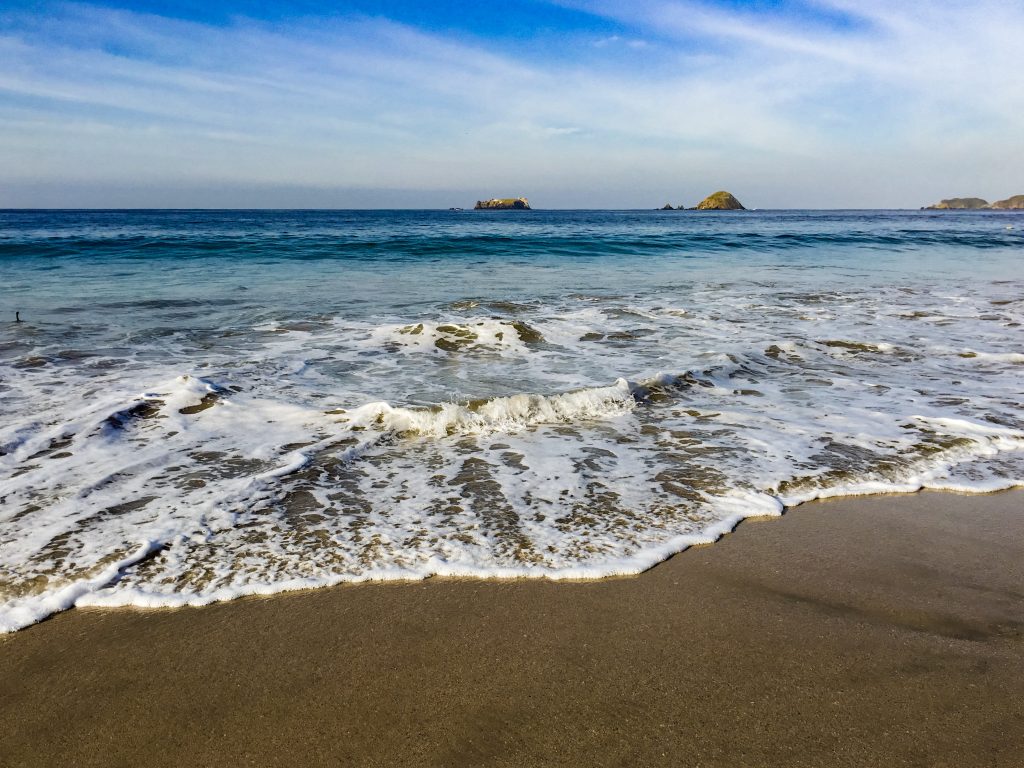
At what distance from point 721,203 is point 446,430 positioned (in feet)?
415

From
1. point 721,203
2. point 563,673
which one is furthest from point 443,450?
point 721,203

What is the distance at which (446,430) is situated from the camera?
438cm

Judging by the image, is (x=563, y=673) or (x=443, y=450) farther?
(x=443, y=450)

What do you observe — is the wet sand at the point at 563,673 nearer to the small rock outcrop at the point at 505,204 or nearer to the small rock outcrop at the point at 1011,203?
the small rock outcrop at the point at 505,204

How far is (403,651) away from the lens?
2.10 meters

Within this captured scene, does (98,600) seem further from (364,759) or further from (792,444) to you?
(792,444)

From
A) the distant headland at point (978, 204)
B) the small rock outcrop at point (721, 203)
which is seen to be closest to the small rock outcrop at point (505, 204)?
the small rock outcrop at point (721, 203)

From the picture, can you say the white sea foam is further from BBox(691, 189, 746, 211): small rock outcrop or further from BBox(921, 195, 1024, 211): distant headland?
BBox(921, 195, 1024, 211): distant headland

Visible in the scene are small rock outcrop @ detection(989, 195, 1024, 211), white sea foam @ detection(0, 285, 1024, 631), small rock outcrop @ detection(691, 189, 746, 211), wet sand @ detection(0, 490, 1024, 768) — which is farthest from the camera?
small rock outcrop @ detection(989, 195, 1024, 211)

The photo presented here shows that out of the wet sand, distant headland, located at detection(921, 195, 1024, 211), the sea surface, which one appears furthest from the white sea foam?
distant headland, located at detection(921, 195, 1024, 211)

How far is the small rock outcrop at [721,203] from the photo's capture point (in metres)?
119

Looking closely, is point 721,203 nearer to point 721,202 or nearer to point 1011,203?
point 721,202

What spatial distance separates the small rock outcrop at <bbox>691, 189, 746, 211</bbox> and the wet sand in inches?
4982

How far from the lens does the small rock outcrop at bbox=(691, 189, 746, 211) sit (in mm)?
119375
